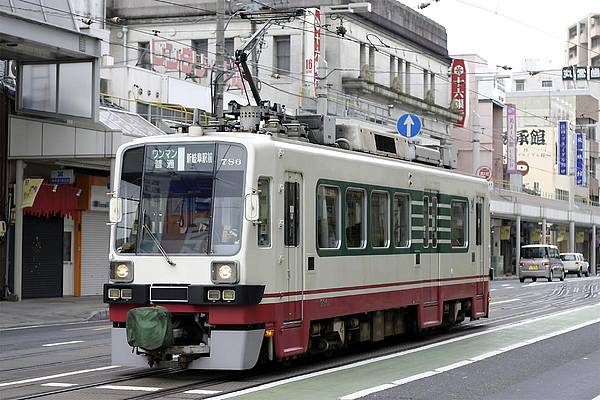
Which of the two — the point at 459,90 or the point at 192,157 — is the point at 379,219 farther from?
the point at 459,90

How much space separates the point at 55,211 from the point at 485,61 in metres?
44.7

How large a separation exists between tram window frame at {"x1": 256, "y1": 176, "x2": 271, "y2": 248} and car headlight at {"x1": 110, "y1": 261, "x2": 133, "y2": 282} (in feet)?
5.31

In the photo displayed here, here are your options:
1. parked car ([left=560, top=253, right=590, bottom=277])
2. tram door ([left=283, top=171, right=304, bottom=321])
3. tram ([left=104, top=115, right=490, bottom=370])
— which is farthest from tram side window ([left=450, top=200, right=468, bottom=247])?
parked car ([left=560, top=253, right=590, bottom=277])

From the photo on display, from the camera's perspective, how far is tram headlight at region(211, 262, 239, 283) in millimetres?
12984

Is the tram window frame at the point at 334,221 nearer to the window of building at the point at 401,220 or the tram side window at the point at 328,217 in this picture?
the tram side window at the point at 328,217

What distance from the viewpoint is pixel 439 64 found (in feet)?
209

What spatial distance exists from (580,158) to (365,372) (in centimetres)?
7337

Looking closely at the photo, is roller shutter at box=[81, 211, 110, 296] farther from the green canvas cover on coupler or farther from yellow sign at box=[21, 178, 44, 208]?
the green canvas cover on coupler

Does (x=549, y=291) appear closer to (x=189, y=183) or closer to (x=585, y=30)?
(x=189, y=183)

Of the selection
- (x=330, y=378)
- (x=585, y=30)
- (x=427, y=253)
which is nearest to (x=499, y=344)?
(x=427, y=253)

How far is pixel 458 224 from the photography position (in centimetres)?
2016

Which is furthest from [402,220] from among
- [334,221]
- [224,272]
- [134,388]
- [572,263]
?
[572,263]

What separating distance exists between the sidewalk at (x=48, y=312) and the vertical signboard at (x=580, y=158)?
59037 mm

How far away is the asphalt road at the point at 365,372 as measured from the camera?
12.5m
